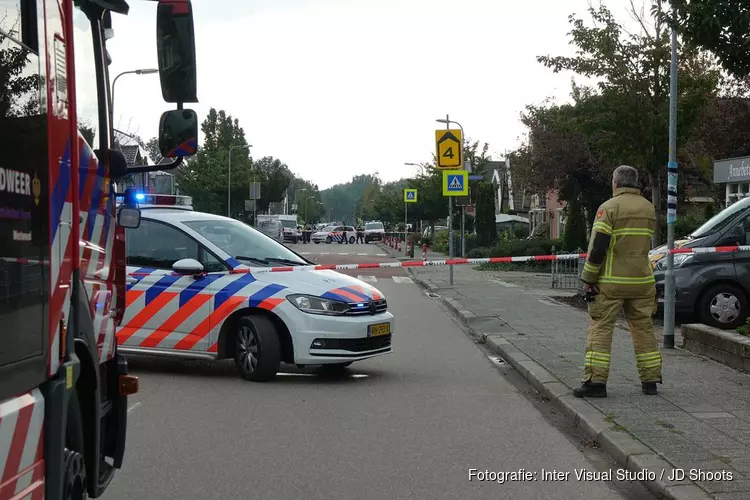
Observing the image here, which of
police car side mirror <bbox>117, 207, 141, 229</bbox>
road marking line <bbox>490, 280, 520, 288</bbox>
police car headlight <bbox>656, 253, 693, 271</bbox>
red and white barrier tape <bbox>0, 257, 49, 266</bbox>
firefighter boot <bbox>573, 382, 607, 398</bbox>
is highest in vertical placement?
police car side mirror <bbox>117, 207, 141, 229</bbox>

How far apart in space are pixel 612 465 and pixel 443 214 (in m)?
55.9

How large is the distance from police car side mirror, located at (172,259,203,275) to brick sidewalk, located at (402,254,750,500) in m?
3.57

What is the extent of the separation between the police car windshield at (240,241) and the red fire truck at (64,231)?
4472mm

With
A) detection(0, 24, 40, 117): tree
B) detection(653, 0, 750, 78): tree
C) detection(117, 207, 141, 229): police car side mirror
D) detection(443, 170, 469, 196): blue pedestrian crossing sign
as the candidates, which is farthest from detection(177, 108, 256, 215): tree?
detection(0, 24, 40, 117): tree

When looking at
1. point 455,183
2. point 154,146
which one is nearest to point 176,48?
point 455,183

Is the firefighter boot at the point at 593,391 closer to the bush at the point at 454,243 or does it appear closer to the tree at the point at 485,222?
the bush at the point at 454,243

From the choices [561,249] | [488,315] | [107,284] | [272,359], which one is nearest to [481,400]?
[272,359]

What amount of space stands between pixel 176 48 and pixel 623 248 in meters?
4.65

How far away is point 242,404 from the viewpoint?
320 inches

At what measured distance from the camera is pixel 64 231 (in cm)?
363

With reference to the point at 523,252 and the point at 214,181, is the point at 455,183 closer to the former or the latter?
the point at 523,252

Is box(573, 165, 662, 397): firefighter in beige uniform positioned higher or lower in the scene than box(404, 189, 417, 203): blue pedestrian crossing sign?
lower

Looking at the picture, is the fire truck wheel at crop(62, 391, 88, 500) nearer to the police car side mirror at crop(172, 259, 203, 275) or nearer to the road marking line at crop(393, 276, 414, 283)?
the police car side mirror at crop(172, 259, 203, 275)

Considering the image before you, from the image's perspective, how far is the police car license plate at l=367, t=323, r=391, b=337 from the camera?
9.33 m
